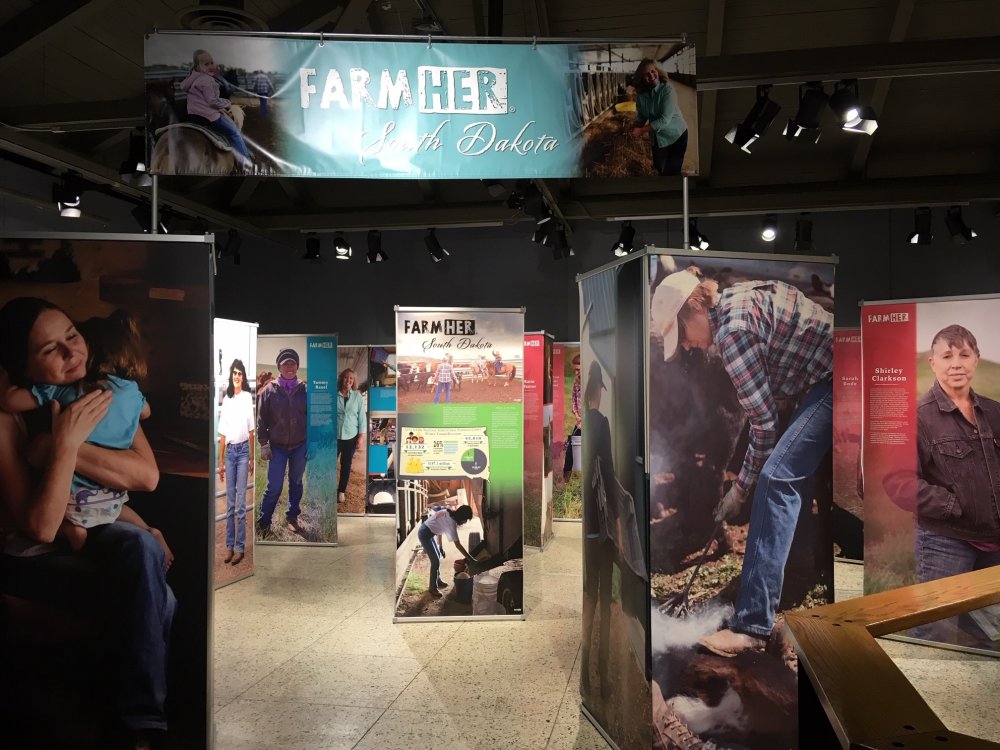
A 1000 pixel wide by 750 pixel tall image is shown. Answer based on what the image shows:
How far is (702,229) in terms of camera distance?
963 cm

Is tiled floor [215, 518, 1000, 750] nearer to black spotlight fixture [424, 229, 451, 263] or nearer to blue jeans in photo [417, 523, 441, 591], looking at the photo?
blue jeans in photo [417, 523, 441, 591]

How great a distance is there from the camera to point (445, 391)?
5.12 m

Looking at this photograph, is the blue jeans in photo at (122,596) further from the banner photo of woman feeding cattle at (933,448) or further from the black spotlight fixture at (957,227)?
the black spotlight fixture at (957,227)

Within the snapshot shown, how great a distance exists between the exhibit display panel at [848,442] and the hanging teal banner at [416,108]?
4846 millimetres

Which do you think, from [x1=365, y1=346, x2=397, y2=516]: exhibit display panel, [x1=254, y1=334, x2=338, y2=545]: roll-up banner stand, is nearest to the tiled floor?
[x1=254, y1=334, x2=338, y2=545]: roll-up banner stand

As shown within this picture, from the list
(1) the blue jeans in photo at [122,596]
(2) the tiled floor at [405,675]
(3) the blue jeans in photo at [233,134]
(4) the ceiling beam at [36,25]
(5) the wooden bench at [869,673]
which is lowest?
(2) the tiled floor at [405,675]

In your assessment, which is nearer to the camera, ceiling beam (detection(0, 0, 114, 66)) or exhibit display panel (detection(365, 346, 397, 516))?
ceiling beam (detection(0, 0, 114, 66))

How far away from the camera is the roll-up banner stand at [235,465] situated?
6.05 metres

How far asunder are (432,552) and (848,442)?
4401 mm

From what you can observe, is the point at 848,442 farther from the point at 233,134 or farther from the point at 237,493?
the point at 233,134

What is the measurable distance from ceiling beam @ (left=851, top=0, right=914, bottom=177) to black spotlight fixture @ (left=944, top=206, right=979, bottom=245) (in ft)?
3.54

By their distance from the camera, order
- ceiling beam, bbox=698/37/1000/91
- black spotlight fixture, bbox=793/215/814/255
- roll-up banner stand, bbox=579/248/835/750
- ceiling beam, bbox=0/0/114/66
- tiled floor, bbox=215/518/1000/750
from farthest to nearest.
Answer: black spotlight fixture, bbox=793/215/814/255 → ceiling beam, bbox=0/0/114/66 → ceiling beam, bbox=698/37/1000/91 → tiled floor, bbox=215/518/1000/750 → roll-up banner stand, bbox=579/248/835/750

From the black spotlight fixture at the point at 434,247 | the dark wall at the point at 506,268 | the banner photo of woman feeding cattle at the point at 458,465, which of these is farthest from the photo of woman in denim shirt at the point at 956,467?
the black spotlight fixture at the point at 434,247

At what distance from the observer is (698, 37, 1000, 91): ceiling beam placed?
518 centimetres
